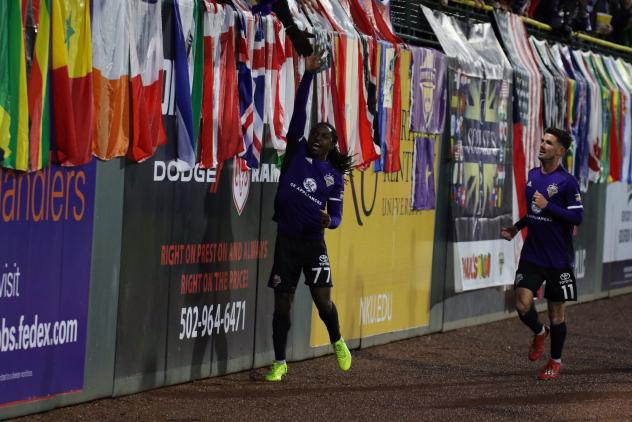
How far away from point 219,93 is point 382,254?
152 inches

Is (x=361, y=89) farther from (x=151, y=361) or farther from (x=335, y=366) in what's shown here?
(x=151, y=361)

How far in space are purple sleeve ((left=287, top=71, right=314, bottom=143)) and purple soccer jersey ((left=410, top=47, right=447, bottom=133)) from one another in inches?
151

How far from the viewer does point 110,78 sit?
9484 millimetres

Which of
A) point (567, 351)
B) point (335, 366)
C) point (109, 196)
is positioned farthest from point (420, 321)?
point (109, 196)

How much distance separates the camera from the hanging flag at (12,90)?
8.29 metres

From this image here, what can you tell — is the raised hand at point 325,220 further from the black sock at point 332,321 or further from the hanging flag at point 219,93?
the hanging flag at point 219,93

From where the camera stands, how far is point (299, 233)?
1085cm

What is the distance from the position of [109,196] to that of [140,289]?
0.86m

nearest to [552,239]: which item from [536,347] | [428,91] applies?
[536,347]

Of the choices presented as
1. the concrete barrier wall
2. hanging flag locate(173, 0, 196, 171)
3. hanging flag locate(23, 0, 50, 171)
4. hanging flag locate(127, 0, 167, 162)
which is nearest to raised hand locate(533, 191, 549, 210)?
the concrete barrier wall

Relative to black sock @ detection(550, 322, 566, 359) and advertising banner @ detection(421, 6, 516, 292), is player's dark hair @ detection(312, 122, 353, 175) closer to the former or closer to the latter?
black sock @ detection(550, 322, 566, 359)

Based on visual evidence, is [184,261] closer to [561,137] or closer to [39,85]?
[39,85]

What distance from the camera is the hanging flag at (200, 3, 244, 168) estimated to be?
35.0ft

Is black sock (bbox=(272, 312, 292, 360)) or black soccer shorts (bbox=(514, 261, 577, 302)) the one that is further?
black soccer shorts (bbox=(514, 261, 577, 302))
